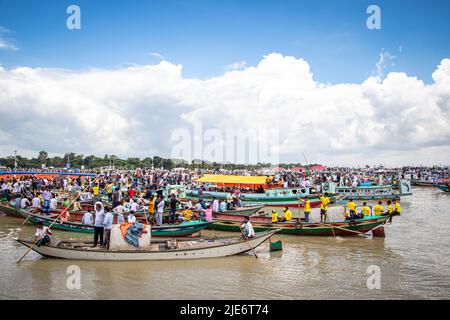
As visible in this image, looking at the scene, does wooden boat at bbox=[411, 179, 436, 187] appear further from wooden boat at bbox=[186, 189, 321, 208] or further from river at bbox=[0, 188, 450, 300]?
river at bbox=[0, 188, 450, 300]

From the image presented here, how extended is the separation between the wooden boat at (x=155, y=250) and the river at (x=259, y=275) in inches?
8.5

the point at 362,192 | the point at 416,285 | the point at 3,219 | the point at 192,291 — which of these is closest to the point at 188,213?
the point at 192,291

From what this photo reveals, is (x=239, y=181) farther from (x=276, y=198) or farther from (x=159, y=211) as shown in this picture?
(x=159, y=211)

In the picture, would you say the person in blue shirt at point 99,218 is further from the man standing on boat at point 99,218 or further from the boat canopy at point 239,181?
the boat canopy at point 239,181

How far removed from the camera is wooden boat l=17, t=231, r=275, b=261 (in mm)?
11820

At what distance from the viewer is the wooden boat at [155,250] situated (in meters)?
11.8

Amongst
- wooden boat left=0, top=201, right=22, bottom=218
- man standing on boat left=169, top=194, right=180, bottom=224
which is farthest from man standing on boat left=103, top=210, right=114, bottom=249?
wooden boat left=0, top=201, right=22, bottom=218

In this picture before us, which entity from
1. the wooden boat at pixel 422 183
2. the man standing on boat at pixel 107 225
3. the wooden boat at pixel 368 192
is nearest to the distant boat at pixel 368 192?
the wooden boat at pixel 368 192

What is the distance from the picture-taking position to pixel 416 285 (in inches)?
417

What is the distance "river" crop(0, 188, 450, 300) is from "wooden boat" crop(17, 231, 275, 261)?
8.5 inches

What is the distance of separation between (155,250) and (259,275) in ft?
12.5
